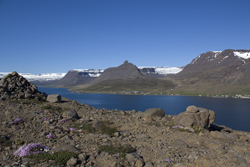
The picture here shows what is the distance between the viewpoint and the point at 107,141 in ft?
46.6

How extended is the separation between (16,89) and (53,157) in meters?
17.1

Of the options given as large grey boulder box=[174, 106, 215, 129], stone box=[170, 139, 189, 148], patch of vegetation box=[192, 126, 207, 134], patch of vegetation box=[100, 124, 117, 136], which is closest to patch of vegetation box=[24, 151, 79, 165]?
patch of vegetation box=[100, 124, 117, 136]

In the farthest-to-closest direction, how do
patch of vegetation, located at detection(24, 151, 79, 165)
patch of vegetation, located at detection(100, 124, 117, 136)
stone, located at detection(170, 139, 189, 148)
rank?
patch of vegetation, located at detection(100, 124, 117, 136) → stone, located at detection(170, 139, 189, 148) → patch of vegetation, located at detection(24, 151, 79, 165)

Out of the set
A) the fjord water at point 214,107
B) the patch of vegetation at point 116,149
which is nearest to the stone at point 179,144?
the patch of vegetation at point 116,149

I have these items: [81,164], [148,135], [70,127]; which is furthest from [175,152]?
[70,127]

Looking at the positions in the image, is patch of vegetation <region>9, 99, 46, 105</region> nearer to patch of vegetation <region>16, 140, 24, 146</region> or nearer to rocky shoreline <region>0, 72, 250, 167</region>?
rocky shoreline <region>0, 72, 250, 167</region>

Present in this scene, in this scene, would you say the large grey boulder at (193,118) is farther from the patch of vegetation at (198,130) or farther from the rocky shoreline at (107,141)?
the patch of vegetation at (198,130)

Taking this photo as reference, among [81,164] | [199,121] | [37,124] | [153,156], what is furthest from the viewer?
[199,121]

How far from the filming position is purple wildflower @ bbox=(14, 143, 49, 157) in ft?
36.3

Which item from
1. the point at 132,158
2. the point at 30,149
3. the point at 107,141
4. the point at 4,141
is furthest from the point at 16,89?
the point at 132,158

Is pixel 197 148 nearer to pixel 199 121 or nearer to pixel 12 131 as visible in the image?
pixel 199 121

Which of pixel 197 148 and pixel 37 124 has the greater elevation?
pixel 37 124

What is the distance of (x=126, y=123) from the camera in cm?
1920

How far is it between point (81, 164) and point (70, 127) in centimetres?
657
